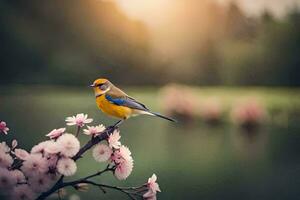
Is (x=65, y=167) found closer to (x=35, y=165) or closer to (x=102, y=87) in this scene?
(x=35, y=165)

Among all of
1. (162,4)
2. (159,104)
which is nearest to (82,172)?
(159,104)

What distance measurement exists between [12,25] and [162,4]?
0.49m

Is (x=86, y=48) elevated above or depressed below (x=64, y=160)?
above

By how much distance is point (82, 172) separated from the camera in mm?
1495

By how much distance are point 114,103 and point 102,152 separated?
0.35m

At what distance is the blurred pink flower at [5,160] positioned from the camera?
957 millimetres

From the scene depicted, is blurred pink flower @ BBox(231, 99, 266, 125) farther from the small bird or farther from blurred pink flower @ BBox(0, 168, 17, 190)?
blurred pink flower @ BBox(0, 168, 17, 190)

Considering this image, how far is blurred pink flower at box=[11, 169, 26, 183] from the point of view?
3.15 ft

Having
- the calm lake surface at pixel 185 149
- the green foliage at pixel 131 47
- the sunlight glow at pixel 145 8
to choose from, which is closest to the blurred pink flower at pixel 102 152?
the calm lake surface at pixel 185 149

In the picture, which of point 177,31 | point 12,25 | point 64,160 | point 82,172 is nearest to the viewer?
point 64,160

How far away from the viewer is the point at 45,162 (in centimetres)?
95

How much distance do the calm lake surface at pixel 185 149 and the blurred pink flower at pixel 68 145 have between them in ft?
1.81

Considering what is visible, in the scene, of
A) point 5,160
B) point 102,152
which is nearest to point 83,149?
point 102,152

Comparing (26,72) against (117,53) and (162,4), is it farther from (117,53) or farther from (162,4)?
(162,4)
